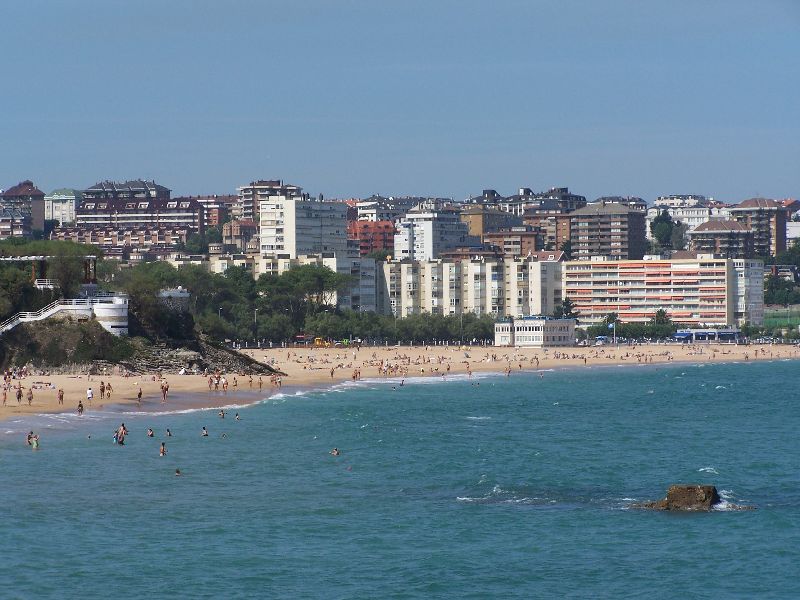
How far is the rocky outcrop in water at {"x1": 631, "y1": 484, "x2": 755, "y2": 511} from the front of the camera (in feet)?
149

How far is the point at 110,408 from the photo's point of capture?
2842 inches

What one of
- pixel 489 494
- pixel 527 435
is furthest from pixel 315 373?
pixel 489 494

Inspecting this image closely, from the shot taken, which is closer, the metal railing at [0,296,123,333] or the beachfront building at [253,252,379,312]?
the metal railing at [0,296,123,333]

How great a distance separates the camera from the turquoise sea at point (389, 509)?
3694 cm

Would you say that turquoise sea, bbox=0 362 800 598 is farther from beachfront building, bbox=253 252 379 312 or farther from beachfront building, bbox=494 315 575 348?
beachfront building, bbox=253 252 379 312

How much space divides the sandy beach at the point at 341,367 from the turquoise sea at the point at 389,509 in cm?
529

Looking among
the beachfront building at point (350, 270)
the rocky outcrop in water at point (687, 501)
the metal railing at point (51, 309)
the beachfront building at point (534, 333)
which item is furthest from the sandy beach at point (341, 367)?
the rocky outcrop in water at point (687, 501)

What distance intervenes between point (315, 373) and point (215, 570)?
73.2 m

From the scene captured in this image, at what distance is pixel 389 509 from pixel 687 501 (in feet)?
29.5

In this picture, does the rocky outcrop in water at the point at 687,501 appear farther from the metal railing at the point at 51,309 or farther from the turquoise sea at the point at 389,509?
the metal railing at the point at 51,309

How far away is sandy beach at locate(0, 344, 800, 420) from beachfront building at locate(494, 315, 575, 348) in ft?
9.32

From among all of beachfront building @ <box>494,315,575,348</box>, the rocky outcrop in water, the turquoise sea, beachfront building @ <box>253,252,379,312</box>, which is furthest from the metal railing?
beachfront building @ <box>253,252,379,312</box>

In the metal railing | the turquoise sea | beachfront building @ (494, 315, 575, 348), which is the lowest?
the turquoise sea

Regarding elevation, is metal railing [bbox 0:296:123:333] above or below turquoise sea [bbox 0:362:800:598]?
above
